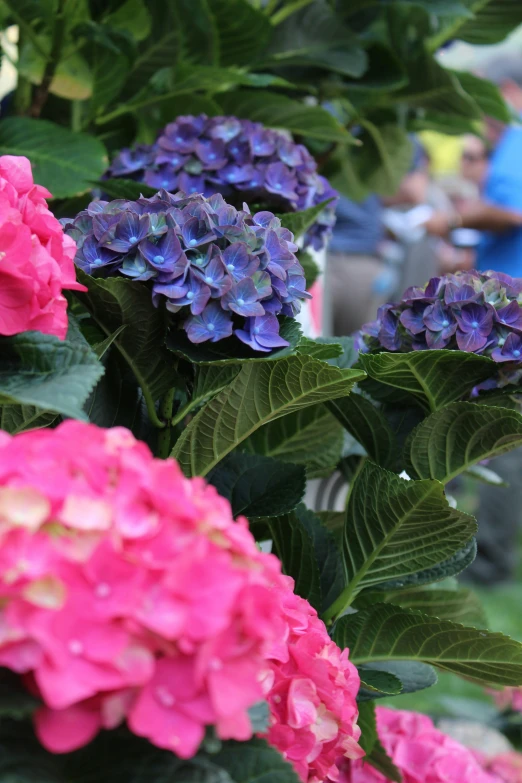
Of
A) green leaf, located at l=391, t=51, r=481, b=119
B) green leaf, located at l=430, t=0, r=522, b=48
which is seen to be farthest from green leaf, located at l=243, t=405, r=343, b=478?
green leaf, located at l=430, t=0, r=522, b=48

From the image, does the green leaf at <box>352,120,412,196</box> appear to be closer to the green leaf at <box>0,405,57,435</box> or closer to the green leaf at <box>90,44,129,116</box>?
the green leaf at <box>90,44,129,116</box>

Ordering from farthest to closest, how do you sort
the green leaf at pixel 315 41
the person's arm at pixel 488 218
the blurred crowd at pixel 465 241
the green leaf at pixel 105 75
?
1. the blurred crowd at pixel 465 241
2. the person's arm at pixel 488 218
3. the green leaf at pixel 315 41
4. the green leaf at pixel 105 75

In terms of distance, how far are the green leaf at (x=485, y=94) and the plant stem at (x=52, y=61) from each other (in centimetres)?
50

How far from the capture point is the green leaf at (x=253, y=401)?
0.50m

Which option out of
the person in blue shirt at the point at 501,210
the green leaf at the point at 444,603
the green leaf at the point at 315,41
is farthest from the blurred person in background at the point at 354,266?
the green leaf at the point at 444,603

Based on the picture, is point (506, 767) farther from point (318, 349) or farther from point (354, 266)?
point (354, 266)

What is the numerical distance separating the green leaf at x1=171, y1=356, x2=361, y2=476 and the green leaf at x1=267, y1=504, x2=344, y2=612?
10 cm

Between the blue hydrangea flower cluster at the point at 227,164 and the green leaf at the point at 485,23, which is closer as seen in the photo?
the blue hydrangea flower cluster at the point at 227,164

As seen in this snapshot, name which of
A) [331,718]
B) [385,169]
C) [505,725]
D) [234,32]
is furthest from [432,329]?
[505,725]

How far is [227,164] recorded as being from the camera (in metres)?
0.77

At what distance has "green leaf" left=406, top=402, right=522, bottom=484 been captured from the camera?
22.2 inches

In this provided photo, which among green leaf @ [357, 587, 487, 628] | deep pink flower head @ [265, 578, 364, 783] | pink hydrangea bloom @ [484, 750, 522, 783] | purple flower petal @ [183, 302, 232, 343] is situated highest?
purple flower petal @ [183, 302, 232, 343]

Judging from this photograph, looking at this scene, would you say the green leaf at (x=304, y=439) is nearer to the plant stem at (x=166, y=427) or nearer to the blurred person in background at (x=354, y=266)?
the plant stem at (x=166, y=427)

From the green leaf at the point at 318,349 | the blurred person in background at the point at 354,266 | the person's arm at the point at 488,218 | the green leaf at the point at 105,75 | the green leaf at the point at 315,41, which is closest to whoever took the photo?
the green leaf at the point at 318,349
